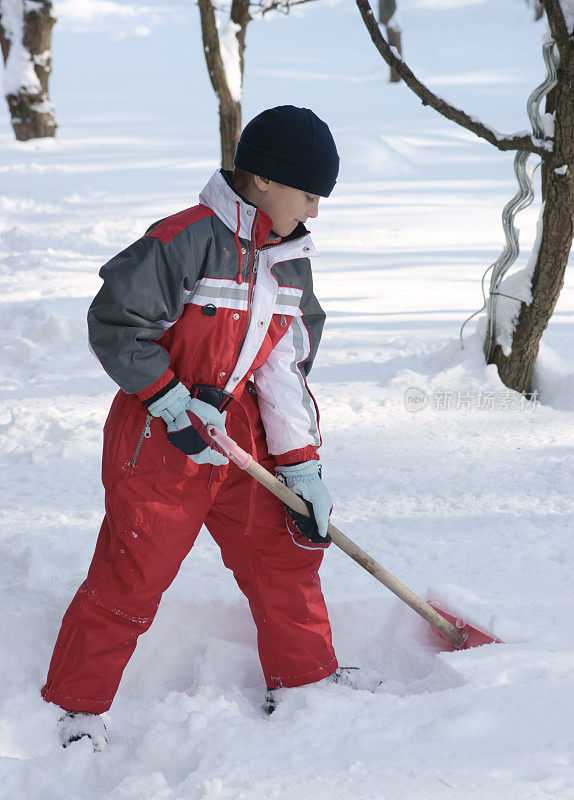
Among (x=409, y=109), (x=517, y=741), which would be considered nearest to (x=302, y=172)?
(x=517, y=741)

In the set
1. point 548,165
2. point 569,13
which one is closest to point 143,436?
point 548,165

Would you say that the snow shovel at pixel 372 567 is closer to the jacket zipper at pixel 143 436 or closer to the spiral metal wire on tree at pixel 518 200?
the jacket zipper at pixel 143 436

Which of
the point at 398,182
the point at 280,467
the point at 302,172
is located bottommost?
the point at 398,182

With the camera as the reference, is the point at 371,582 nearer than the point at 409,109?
Yes

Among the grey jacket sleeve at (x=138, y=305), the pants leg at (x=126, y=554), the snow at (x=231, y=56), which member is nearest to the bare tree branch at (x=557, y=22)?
the grey jacket sleeve at (x=138, y=305)

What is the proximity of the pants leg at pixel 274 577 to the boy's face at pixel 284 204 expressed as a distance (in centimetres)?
47

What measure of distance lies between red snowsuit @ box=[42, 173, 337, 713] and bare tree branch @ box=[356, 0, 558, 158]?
190cm

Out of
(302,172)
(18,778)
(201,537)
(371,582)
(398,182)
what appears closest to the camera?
(18,778)

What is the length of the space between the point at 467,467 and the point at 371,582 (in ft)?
3.30

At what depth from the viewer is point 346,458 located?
3492mm

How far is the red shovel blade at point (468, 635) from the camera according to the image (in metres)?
2.21

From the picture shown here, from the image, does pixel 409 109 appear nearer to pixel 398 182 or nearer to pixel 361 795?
pixel 398 182

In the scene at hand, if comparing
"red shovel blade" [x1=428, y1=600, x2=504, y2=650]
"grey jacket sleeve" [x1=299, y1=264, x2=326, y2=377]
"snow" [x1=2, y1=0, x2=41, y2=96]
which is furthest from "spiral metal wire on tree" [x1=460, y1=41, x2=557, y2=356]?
"snow" [x1=2, y1=0, x2=41, y2=96]

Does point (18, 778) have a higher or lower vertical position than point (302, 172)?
lower
